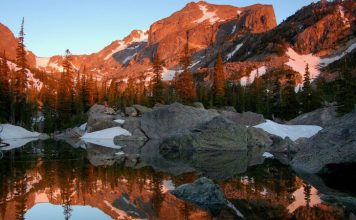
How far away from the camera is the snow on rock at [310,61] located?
156000 millimetres

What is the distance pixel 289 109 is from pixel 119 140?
28.5 m

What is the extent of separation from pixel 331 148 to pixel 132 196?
450 inches

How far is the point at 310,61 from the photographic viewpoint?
167375 millimetres

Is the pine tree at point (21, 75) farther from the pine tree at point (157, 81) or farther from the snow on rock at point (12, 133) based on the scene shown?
the pine tree at point (157, 81)

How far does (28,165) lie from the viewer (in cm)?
2095

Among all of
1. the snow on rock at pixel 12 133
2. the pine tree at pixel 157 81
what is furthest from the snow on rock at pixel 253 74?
the snow on rock at pixel 12 133

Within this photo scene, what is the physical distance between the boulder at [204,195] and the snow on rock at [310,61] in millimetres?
144218

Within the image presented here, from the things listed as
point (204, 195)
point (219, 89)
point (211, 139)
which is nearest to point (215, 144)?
point (211, 139)

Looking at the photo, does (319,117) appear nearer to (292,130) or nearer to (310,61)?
(292,130)

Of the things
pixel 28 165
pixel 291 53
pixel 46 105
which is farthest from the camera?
pixel 291 53

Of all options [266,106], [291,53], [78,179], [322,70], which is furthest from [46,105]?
[291,53]

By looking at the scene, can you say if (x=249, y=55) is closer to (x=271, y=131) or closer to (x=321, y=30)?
(x=321, y=30)

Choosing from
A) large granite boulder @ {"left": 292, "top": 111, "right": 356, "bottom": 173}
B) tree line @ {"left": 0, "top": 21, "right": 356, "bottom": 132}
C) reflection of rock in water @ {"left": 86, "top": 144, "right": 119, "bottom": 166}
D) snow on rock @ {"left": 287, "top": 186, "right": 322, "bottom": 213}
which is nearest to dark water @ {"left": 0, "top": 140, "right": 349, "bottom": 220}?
snow on rock @ {"left": 287, "top": 186, "right": 322, "bottom": 213}

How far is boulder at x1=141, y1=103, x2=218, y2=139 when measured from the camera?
46219 mm
